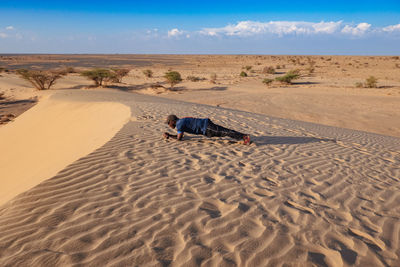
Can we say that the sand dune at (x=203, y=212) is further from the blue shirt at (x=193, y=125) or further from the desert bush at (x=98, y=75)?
the desert bush at (x=98, y=75)

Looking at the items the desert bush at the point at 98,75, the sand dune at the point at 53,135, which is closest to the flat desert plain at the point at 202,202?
the sand dune at the point at 53,135

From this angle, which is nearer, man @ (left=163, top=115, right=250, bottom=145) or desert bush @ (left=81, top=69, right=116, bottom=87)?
man @ (left=163, top=115, right=250, bottom=145)

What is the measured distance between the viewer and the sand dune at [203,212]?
249 centimetres

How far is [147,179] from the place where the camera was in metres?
4.05

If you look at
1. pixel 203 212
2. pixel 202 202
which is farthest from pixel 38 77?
pixel 203 212

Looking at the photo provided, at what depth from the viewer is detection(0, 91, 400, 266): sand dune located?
8.17ft

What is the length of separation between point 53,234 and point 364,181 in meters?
4.65

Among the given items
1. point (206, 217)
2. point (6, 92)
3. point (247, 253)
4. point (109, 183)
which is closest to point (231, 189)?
point (206, 217)

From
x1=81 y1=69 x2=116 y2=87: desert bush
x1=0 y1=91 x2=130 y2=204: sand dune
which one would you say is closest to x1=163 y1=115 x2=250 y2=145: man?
x1=0 y1=91 x2=130 y2=204: sand dune

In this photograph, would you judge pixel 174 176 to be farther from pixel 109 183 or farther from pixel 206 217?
pixel 206 217

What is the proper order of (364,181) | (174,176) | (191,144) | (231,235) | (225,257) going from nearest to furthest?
(225,257) → (231,235) → (174,176) → (364,181) → (191,144)

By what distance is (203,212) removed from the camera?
3.21 m

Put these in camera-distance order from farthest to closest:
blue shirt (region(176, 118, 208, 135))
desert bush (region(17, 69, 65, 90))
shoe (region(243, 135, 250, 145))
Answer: desert bush (region(17, 69, 65, 90)) < shoe (region(243, 135, 250, 145)) < blue shirt (region(176, 118, 208, 135))

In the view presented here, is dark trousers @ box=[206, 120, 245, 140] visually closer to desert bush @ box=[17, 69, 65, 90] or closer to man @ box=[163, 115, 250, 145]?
man @ box=[163, 115, 250, 145]
